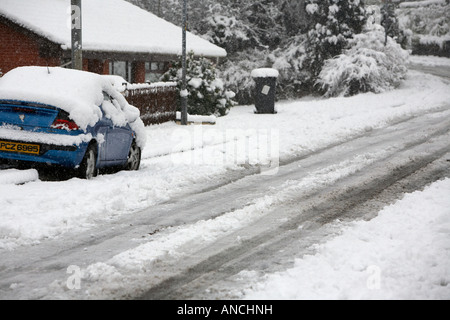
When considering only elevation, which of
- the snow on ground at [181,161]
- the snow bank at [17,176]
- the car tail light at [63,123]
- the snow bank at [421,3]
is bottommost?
the snow on ground at [181,161]

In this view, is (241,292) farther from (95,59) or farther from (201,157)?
(95,59)

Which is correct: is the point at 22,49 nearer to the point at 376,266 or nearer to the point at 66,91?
the point at 66,91

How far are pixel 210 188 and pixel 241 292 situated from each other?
468 cm

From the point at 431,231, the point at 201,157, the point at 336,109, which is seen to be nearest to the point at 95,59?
the point at 336,109

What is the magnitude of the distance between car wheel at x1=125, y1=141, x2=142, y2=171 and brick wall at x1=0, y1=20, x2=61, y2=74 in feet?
38.6

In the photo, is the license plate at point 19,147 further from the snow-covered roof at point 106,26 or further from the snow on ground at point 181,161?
the snow-covered roof at point 106,26

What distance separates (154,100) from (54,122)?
35.6 ft

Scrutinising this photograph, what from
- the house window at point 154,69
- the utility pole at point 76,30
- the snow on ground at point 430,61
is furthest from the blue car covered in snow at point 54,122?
the snow on ground at point 430,61

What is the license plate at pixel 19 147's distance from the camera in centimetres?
907

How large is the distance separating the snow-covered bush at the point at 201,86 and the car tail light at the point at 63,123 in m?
13.0

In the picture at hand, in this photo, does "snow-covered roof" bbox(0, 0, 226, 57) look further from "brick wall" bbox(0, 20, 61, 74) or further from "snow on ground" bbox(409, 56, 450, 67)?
"snow on ground" bbox(409, 56, 450, 67)

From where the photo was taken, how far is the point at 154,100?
782 inches

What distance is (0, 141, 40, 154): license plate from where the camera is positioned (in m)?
9.07

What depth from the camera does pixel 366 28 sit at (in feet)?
118
